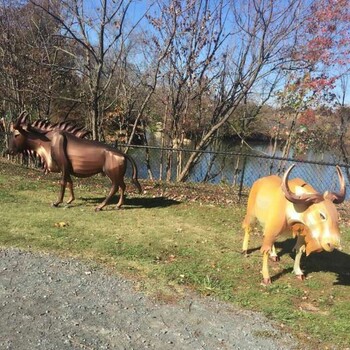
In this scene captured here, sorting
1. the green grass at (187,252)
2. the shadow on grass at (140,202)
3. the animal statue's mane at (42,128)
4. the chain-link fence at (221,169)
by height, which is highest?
the animal statue's mane at (42,128)

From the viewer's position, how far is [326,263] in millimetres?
6527

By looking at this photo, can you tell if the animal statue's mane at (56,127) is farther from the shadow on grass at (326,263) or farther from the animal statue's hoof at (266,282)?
the animal statue's hoof at (266,282)

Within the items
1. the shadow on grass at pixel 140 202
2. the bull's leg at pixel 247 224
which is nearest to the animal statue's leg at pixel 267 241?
the bull's leg at pixel 247 224

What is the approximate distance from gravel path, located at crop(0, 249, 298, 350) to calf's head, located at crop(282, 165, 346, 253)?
1.13m

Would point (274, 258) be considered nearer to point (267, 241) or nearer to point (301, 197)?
point (267, 241)

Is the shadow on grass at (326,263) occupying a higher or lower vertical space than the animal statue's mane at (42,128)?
lower

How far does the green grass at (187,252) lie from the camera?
4.94 meters

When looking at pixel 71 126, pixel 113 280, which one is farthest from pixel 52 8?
pixel 113 280

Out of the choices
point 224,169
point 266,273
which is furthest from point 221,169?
point 266,273

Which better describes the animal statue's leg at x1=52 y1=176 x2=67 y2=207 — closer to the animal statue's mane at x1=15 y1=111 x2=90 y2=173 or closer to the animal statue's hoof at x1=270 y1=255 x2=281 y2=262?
the animal statue's mane at x1=15 y1=111 x2=90 y2=173

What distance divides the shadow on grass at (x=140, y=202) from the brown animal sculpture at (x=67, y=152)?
0.50m

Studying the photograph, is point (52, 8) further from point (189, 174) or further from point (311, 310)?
point (311, 310)

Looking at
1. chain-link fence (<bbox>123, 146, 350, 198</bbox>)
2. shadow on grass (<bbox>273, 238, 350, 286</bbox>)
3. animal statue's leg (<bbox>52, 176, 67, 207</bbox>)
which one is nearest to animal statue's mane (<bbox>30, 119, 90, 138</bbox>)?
animal statue's leg (<bbox>52, 176, 67, 207</bbox>)

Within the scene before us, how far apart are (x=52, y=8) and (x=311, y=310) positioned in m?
12.3
